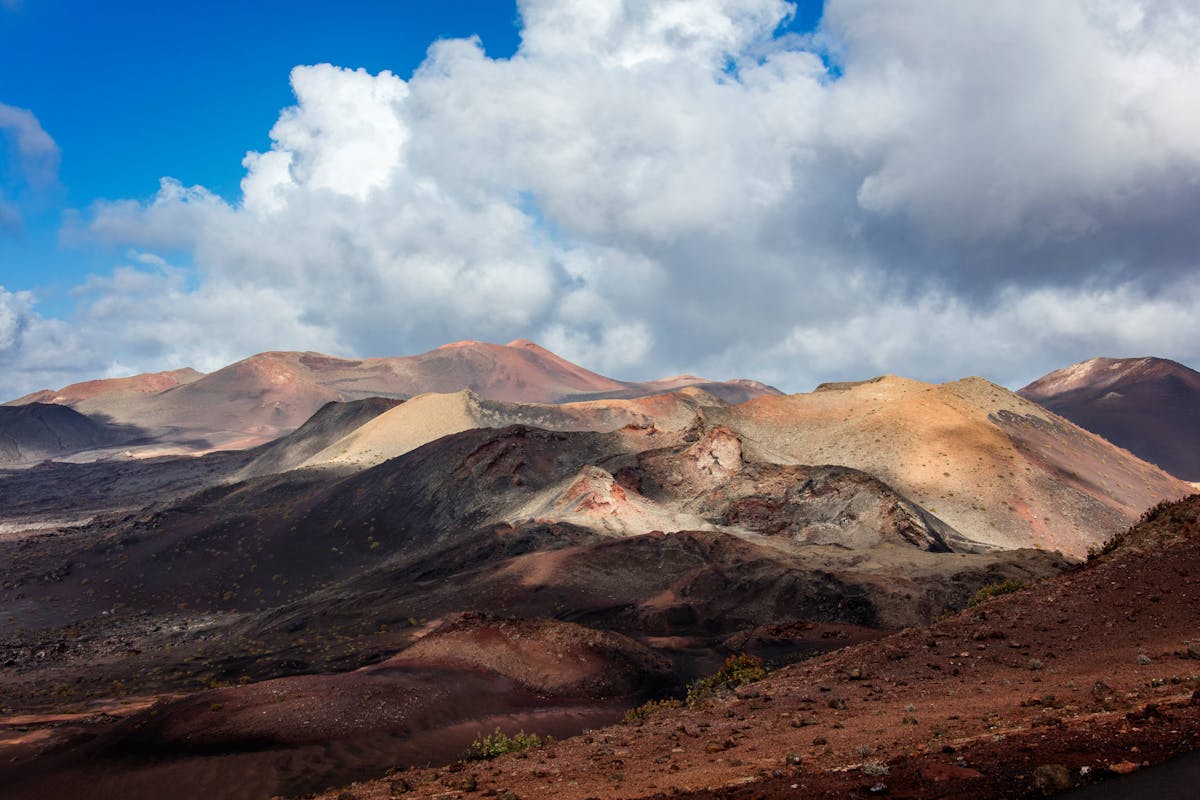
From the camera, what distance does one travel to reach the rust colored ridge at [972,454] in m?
52.6

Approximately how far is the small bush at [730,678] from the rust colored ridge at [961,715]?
2.88 feet

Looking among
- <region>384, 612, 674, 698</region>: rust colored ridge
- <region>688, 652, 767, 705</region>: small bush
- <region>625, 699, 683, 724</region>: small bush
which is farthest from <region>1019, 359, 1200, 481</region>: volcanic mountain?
<region>625, 699, 683, 724</region>: small bush

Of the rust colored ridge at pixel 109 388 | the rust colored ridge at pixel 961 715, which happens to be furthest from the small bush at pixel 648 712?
the rust colored ridge at pixel 109 388

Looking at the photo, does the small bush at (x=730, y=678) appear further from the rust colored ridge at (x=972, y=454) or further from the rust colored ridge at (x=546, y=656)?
the rust colored ridge at (x=972, y=454)

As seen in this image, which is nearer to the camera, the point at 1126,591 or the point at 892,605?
the point at 1126,591

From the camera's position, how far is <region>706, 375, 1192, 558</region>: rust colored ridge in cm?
5259

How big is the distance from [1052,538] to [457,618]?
128ft

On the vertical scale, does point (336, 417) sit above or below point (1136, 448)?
above

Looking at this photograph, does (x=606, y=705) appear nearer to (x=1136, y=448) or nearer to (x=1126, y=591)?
(x=1126, y=591)

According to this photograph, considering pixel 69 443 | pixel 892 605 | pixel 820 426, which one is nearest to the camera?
pixel 892 605

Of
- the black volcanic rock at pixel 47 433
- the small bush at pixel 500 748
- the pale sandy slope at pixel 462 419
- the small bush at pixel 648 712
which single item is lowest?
the small bush at pixel 500 748

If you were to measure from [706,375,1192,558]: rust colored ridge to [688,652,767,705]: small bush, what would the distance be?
33.4 m

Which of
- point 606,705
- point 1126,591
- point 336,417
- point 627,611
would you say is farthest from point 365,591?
point 336,417

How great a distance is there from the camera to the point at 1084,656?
14.3 meters
